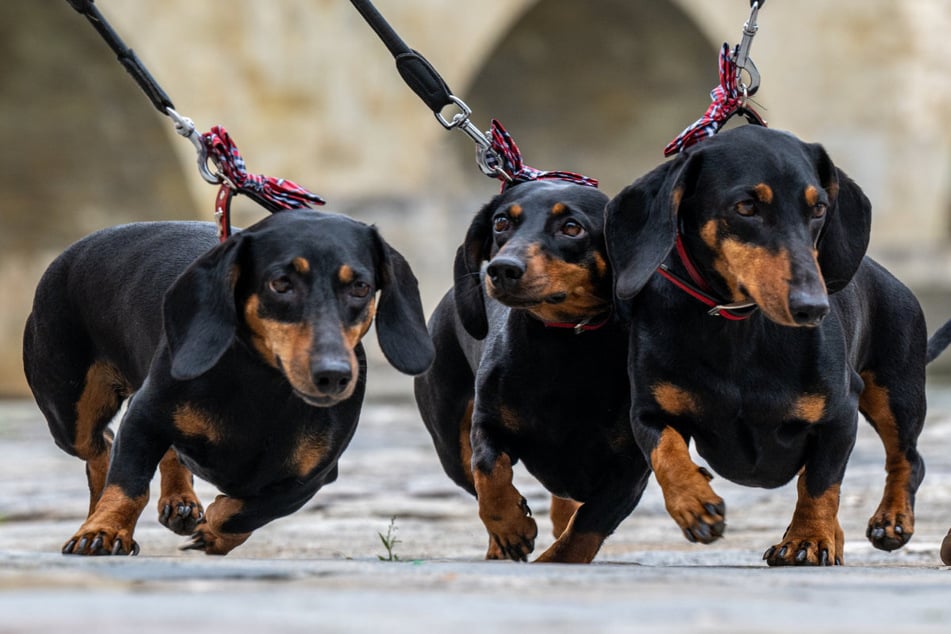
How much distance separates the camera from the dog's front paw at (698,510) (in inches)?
142

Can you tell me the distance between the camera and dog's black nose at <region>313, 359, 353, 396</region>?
357 centimetres

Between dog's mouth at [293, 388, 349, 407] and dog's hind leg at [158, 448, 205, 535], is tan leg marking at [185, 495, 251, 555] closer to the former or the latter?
dog's hind leg at [158, 448, 205, 535]

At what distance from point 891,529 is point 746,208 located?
3.79 feet

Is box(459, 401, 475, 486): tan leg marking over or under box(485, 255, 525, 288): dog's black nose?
under

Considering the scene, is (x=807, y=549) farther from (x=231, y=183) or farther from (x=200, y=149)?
(x=200, y=149)

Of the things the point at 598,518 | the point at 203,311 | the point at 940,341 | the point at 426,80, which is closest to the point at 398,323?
the point at 203,311

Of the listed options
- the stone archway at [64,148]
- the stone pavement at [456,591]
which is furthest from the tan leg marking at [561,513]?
the stone archway at [64,148]

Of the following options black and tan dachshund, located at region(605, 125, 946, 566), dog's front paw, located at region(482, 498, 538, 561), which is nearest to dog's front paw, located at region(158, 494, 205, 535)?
dog's front paw, located at region(482, 498, 538, 561)

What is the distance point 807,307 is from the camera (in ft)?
11.5

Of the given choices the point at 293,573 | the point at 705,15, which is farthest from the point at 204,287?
the point at 705,15

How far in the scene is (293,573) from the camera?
112 inches

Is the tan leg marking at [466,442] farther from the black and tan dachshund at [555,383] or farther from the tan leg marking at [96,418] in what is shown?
the tan leg marking at [96,418]

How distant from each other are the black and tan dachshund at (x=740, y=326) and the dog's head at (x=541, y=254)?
14cm

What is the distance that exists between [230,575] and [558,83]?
13764mm
